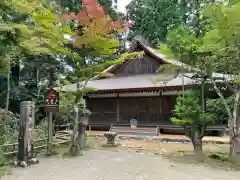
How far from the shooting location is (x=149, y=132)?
13.4 metres

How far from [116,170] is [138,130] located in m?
7.85

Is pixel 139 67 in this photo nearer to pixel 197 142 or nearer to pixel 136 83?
pixel 136 83

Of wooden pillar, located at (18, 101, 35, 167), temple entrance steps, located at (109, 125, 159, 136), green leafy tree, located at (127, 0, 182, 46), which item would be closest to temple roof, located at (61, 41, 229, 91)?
temple entrance steps, located at (109, 125, 159, 136)

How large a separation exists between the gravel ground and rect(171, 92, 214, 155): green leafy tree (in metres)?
1.39

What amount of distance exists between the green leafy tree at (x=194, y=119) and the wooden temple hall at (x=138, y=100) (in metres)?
4.08

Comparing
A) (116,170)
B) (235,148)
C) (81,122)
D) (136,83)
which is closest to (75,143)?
(81,122)

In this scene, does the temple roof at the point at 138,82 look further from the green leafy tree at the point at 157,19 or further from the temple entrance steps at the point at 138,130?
the green leafy tree at the point at 157,19

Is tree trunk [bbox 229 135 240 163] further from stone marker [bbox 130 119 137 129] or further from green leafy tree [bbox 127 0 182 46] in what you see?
green leafy tree [bbox 127 0 182 46]

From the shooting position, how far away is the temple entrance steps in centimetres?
1334

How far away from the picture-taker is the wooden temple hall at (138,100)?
1359cm

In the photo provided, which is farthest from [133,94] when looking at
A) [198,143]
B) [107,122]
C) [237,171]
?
[237,171]

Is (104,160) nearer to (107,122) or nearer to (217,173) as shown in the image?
(217,173)

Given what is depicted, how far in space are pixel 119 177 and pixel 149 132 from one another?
811 cm

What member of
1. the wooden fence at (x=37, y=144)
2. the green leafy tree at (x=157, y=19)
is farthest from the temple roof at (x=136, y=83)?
the green leafy tree at (x=157, y=19)
